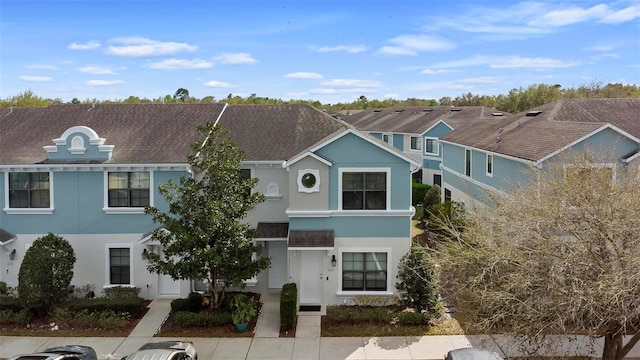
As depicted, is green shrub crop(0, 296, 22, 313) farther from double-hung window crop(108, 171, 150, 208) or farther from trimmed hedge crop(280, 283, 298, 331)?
trimmed hedge crop(280, 283, 298, 331)

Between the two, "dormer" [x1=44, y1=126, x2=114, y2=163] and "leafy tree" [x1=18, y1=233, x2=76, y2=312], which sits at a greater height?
"dormer" [x1=44, y1=126, x2=114, y2=163]

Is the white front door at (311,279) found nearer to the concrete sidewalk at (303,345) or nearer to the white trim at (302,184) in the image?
the concrete sidewalk at (303,345)

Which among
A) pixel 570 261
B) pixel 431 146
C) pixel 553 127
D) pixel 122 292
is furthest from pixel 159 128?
pixel 431 146

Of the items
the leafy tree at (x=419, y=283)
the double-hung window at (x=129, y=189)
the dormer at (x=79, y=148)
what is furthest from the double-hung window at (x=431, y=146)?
the dormer at (x=79, y=148)

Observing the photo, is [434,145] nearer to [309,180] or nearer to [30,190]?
[309,180]

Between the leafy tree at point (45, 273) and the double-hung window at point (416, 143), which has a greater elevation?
the double-hung window at point (416, 143)

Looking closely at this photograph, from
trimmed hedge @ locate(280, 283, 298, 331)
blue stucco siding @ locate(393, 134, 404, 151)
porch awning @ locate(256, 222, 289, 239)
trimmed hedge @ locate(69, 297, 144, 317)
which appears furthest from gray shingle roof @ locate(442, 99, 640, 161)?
blue stucco siding @ locate(393, 134, 404, 151)

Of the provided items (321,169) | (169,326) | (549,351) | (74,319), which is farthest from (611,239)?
(74,319)
